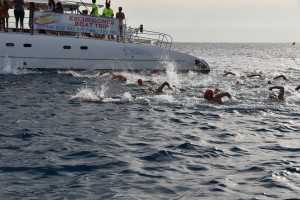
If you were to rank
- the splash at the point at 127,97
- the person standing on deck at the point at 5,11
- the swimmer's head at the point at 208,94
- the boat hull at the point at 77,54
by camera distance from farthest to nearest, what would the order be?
the boat hull at the point at 77,54, the person standing on deck at the point at 5,11, the splash at the point at 127,97, the swimmer's head at the point at 208,94

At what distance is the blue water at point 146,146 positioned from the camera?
6.69m

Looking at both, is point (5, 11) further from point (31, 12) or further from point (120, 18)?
point (120, 18)

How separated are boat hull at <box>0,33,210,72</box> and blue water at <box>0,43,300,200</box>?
5.12 metres

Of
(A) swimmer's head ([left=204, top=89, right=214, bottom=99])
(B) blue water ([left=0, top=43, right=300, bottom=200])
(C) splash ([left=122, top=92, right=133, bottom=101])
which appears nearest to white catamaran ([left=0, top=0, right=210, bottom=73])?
(B) blue water ([left=0, top=43, right=300, bottom=200])

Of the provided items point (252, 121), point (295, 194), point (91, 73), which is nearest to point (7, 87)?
point (91, 73)

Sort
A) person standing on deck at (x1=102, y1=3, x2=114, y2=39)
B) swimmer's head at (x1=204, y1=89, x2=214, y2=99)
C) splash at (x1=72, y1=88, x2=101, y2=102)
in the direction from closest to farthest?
swimmer's head at (x1=204, y1=89, x2=214, y2=99) → splash at (x1=72, y1=88, x2=101, y2=102) → person standing on deck at (x1=102, y1=3, x2=114, y2=39)

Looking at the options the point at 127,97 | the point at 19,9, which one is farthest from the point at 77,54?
the point at 127,97

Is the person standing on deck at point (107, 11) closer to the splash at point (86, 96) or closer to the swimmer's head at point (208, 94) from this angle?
the splash at point (86, 96)

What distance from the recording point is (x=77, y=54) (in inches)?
923

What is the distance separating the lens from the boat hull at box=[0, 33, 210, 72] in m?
22.0

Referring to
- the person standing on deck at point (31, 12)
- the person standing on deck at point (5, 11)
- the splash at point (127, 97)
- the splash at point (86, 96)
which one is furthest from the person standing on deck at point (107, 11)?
the splash at point (127, 97)

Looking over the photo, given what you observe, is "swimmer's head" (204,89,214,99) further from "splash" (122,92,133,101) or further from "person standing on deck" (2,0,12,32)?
"person standing on deck" (2,0,12,32)

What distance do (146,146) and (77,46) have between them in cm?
1518

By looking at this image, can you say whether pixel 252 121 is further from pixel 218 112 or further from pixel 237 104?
pixel 237 104
